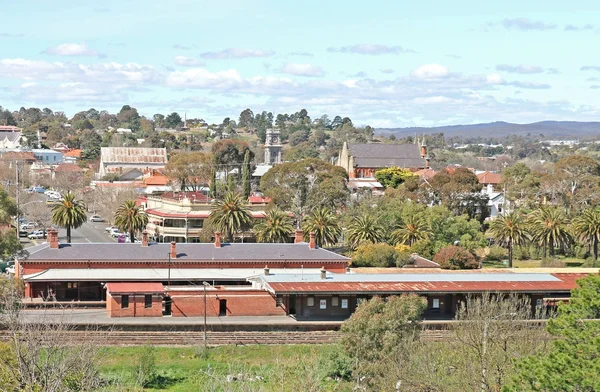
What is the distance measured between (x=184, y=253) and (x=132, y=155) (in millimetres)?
97988

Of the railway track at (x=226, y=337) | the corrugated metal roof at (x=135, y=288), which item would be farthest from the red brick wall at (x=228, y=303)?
the railway track at (x=226, y=337)

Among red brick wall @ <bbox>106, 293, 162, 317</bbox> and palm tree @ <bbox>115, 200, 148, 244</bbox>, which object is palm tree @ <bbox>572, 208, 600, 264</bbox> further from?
red brick wall @ <bbox>106, 293, 162, 317</bbox>

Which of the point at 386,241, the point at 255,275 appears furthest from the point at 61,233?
the point at 255,275

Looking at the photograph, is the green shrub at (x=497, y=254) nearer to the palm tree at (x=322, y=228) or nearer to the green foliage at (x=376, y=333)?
the palm tree at (x=322, y=228)

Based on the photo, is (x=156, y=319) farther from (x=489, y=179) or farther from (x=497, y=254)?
(x=489, y=179)

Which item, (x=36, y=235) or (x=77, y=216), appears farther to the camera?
(x=36, y=235)

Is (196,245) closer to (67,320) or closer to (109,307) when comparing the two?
(109,307)

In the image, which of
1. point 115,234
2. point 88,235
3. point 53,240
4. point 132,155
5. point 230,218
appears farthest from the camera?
point 132,155

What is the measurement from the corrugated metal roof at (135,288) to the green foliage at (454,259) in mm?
22579

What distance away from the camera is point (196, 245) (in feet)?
203

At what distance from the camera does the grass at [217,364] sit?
40.9 meters

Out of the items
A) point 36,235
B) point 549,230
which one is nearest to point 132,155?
point 36,235

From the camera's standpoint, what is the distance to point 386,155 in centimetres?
14225

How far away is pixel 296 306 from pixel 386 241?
71.8ft
